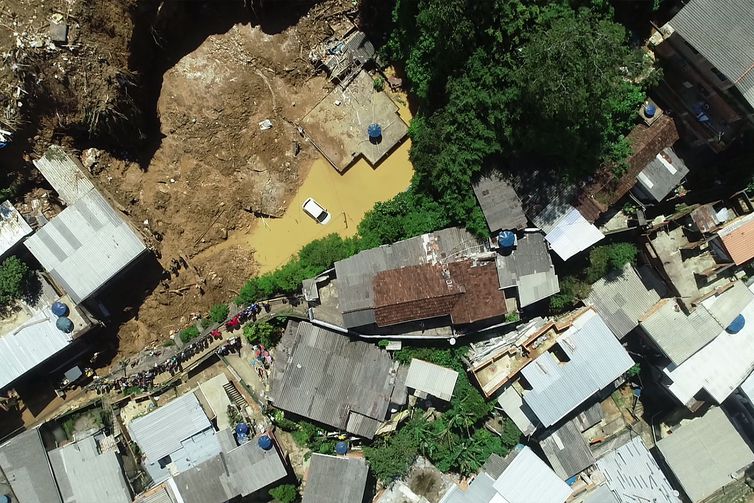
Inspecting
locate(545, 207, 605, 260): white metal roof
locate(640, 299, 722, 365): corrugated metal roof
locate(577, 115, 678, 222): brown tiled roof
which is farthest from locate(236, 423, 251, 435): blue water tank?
locate(640, 299, 722, 365): corrugated metal roof

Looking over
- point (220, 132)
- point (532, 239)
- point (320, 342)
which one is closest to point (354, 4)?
point (220, 132)

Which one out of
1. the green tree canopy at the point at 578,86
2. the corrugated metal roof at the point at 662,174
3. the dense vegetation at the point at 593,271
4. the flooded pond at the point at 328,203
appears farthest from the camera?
the flooded pond at the point at 328,203

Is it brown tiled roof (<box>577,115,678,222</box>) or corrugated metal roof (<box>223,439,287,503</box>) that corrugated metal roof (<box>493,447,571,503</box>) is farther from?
brown tiled roof (<box>577,115,678,222</box>)

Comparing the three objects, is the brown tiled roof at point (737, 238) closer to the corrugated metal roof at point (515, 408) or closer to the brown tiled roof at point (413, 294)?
the corrugated metal roof at point (515, 408)

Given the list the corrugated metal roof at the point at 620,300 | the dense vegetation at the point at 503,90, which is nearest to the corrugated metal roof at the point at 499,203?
the dense vegetation at the point at 503,90

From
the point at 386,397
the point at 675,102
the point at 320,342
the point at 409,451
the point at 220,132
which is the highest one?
the point at 220,132

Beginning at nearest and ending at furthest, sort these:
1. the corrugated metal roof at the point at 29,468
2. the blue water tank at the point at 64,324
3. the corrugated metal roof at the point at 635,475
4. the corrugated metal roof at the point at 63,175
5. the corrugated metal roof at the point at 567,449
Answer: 1. the corrugated metal roof at the point at 29,468
2. the blue water tank at the point at 64,324
3. the corrugated metal roof at the point at 567,449
4. the corrugated metal roof at the point at 63,175
5. the corrugated metal roof at the point at 635,475

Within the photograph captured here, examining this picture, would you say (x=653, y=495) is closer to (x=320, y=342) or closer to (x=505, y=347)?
(x=505, y=347)
